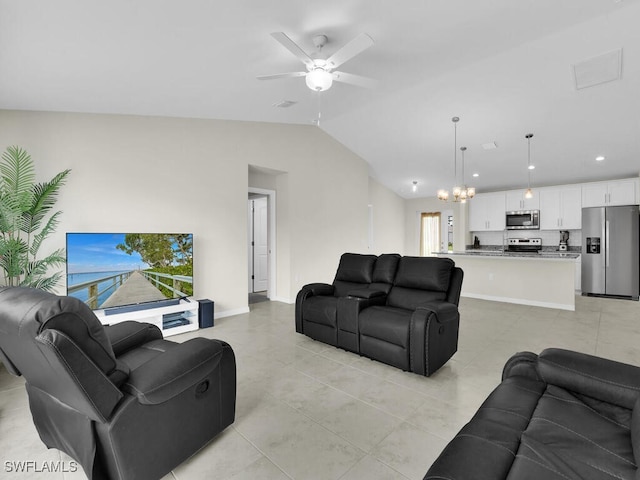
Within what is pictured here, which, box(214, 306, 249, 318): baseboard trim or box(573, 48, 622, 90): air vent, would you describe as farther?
box(214, 306, 249, 318): baseboard trim

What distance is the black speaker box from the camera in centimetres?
410

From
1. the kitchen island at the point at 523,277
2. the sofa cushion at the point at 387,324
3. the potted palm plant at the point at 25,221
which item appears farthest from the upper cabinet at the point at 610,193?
the potted palm plant at the point at 25,221

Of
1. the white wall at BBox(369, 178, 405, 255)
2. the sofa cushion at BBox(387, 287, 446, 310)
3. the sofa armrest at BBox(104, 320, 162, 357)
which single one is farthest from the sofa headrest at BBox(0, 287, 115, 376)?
the white wall at BBox(369, 178, 405, 255)

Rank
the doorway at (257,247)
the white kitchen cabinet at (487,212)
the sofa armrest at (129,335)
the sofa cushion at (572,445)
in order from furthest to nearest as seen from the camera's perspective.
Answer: the white kitchen cabinet at (487,212), the doorway at (257,247), the sofa armrest at (129,335), the sofa cushion at (572,445)

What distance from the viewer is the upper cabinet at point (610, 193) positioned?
5.85 m

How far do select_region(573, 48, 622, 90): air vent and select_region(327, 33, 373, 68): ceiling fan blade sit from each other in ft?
9.35

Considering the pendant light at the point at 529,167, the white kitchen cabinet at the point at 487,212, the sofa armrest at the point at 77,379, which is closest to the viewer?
the sofa armrest at the point at 77,379

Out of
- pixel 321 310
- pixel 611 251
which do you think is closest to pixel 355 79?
pixel 321 310

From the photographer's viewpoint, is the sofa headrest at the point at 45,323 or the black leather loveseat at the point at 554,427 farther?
the sofa headrest at the point at 45,323

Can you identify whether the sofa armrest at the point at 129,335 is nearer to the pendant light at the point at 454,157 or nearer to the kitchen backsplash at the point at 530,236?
the pendant light at the point at 454,157

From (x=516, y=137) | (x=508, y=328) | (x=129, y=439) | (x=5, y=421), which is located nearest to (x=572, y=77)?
(x=516, y=137)

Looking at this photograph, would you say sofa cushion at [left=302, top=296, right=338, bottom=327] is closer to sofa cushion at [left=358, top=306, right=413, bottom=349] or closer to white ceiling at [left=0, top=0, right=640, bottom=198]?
sofa cushion at [left=358, top=306, right=413, bottom=349]

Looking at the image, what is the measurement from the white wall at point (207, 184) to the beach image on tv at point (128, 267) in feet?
0.78

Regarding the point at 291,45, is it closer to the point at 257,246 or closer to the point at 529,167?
the point at 257,246
